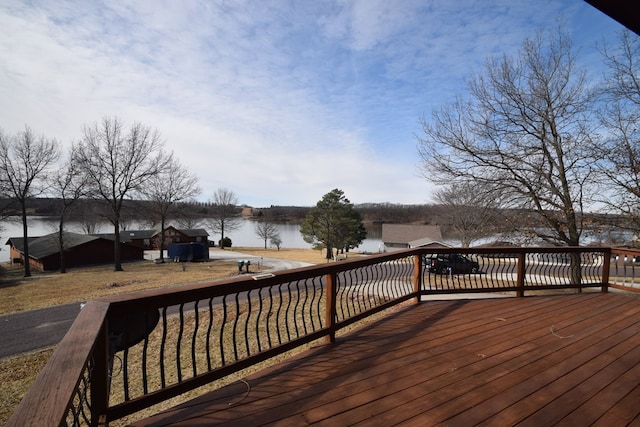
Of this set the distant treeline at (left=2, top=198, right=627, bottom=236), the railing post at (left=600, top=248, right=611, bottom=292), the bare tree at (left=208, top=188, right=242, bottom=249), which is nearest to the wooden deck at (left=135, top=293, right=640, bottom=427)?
the railing post at (left=600, top=248, right=611, bottom=292)

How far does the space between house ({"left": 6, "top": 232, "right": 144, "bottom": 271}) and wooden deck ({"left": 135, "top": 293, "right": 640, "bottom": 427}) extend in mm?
30549

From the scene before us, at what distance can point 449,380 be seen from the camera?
2498 millimetres

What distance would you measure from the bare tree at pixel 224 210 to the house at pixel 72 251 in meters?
16.7

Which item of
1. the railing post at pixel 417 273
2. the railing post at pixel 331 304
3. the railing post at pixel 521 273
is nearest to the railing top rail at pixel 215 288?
the railing post at pixel 331 304

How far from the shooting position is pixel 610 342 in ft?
11.0

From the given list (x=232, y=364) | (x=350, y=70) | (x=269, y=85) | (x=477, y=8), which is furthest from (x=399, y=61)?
(x=232, y=364)

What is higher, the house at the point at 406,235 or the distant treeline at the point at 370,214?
the distant treeline at the point at 370,214

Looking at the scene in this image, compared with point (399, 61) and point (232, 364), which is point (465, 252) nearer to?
point (232, 364)

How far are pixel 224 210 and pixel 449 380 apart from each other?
157ft

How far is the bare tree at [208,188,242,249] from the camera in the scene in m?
48.0

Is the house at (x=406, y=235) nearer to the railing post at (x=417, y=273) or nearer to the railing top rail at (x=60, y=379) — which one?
the railing post at (x=417, y=273)

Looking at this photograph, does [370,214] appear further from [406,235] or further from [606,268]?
[606,268]

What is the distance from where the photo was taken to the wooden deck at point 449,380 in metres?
2.03

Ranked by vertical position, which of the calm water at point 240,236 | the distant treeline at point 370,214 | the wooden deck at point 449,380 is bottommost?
the calm water at point 240,236
